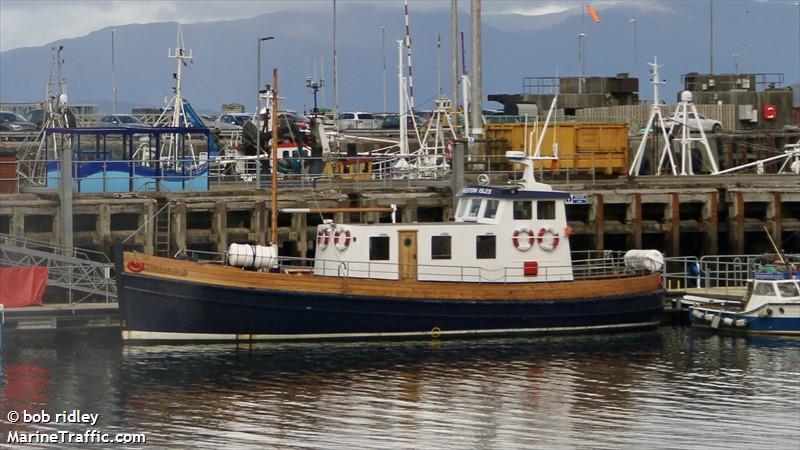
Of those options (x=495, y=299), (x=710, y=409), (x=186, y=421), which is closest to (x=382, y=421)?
(x=186, y=421)

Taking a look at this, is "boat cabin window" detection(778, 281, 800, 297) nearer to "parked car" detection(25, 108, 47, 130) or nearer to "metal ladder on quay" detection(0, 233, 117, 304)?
"metal ladder on quay" detection(0, 233, 117, 304)

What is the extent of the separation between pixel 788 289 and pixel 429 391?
11.2 m

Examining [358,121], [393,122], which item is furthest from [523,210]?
[358,121]

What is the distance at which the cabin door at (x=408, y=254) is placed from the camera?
117ft

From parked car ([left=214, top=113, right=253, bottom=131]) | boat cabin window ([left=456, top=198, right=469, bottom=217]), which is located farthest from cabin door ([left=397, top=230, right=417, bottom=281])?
parked car ([left=214, top=113, right=253, bottom=131])

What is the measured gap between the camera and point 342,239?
3547 cm

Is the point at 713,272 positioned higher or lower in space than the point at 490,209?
lower

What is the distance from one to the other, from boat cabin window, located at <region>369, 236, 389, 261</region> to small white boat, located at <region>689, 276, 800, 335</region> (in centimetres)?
814

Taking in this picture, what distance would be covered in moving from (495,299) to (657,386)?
19.6 feet

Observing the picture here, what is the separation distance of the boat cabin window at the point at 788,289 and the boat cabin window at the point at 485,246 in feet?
22.8

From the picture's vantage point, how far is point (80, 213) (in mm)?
38469

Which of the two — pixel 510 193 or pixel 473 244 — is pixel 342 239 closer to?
pixel 473 244

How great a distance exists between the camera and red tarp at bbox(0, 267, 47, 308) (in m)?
35.5
